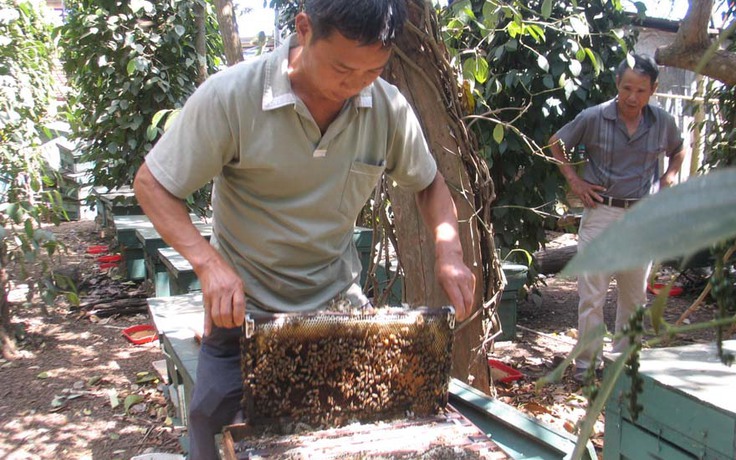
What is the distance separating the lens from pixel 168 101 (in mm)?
5930

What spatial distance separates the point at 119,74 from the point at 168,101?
1.62ft

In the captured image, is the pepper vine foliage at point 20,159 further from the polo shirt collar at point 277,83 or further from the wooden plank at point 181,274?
the polo shirt collar at point 277,83

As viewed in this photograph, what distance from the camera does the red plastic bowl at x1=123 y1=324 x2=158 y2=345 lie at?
15.3 ft

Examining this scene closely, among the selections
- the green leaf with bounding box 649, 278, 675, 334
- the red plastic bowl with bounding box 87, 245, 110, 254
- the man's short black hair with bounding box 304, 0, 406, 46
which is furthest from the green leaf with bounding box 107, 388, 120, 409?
the red plastic bowl with bounding box 87, 245, 110, 254

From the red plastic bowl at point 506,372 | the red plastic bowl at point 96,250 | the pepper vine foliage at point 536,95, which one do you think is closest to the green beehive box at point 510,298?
the pepper vine foliage at point 536,95

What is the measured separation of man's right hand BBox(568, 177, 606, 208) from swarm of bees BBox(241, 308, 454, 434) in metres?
2.28

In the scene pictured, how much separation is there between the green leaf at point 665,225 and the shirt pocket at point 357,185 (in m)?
1.50

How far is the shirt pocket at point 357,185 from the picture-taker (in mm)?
1818

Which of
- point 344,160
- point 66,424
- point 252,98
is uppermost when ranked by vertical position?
point 252,98

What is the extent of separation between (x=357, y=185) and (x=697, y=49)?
892 mm

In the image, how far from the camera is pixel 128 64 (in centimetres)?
548

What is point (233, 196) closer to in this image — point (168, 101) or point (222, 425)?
point (222, 425)

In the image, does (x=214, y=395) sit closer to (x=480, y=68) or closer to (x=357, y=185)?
(x=357, y=185)

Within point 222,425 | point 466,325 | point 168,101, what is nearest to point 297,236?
point 222,425
